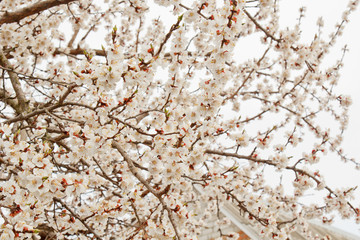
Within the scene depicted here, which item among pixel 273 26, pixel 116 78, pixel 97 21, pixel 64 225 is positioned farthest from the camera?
pixel 97 21

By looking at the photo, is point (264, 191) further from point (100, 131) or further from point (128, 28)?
point (128, 28)

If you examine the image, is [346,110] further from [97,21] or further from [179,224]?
[97,21]

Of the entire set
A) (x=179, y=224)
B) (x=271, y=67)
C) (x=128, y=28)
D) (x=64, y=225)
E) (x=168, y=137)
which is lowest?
(x=179, y=224)

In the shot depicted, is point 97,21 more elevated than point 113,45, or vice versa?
point 97,21

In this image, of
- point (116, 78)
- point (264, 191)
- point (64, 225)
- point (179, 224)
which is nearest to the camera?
point (116, 78)

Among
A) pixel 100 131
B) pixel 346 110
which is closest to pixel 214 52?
pixel 100 131

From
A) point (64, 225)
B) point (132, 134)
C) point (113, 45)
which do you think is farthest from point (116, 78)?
point (64, 225)

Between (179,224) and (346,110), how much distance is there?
468 centimetres

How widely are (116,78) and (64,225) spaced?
1.76 metres

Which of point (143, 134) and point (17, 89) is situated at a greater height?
point (17, 89)

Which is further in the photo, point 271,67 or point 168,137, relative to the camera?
point 271,67

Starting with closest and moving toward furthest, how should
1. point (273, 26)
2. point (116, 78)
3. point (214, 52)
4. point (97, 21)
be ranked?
point (116, 78)
point (214, 52)
point (273, 26)
point (97, 21)

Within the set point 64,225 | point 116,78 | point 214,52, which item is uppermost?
point 214,52

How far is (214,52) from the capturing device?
7.05ft
